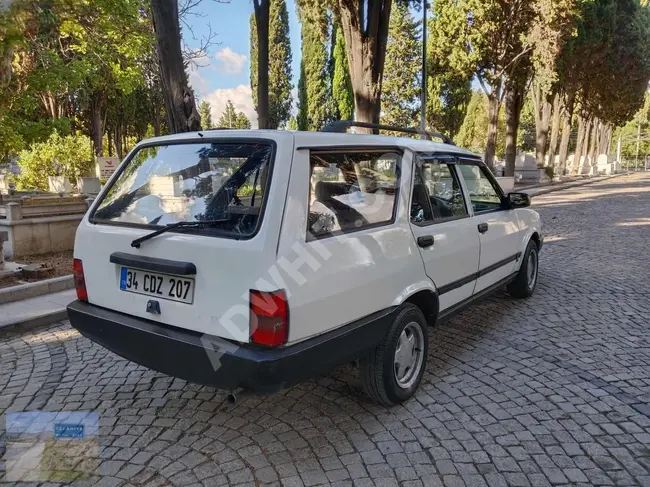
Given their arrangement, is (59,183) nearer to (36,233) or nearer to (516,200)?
(36,233)

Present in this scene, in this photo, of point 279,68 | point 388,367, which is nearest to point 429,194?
point 388,367

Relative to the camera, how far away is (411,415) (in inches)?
126

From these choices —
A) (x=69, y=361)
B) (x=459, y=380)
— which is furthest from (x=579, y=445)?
(x=69, y=361)

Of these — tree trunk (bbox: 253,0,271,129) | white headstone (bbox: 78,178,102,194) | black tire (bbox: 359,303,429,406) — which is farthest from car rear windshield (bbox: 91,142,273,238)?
white headstone (bbox: 78,178,102,194)

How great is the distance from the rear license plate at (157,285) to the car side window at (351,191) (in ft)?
2.48

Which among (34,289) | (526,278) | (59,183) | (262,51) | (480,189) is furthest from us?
(59,183)

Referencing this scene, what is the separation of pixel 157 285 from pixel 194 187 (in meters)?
0.64

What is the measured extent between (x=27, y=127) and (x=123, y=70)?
244 inches

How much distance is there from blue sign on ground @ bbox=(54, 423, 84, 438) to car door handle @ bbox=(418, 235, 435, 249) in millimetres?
2505

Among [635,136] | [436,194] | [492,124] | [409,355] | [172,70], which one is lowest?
[409,355]

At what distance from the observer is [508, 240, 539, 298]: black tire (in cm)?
551

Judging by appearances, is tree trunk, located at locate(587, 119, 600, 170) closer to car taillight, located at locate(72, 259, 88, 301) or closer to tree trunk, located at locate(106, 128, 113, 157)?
tree trunk, located at locate(106, 128, 113, 157)

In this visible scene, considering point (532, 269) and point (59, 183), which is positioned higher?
point (59, 183)

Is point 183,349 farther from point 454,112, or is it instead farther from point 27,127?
point 454,112
